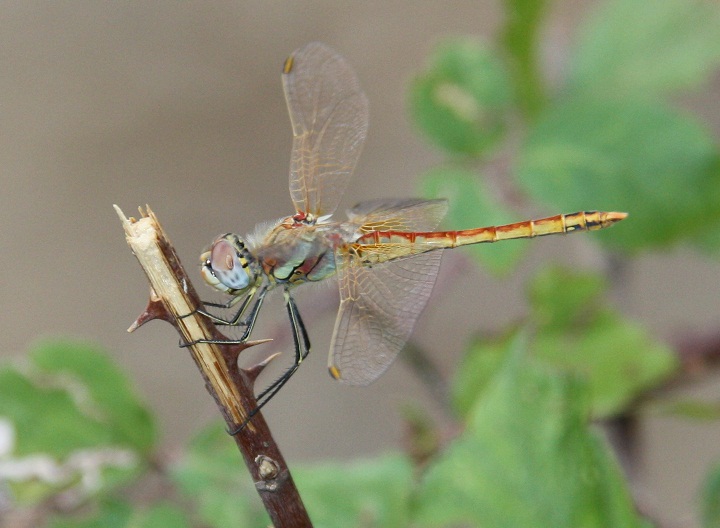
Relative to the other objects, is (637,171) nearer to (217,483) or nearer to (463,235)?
(463,235)

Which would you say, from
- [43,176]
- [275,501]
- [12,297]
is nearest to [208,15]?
[43,176]

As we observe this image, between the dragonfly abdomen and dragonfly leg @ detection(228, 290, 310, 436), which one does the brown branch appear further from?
the dragonfly abdomen

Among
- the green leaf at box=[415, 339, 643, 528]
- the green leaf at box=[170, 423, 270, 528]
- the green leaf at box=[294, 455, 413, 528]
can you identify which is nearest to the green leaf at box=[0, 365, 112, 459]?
the green leaf at box=[170, 423, 270, 528]

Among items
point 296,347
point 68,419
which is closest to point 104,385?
point 68,419

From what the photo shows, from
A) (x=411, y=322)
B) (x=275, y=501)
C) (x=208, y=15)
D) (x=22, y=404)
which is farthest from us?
(x=208, y=15)

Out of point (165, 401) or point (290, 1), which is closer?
point (165, 401)

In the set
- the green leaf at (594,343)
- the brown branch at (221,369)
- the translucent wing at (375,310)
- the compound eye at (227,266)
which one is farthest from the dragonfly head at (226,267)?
the green leaf at (594,343)

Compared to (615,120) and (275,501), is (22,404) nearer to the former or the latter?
(275,501)

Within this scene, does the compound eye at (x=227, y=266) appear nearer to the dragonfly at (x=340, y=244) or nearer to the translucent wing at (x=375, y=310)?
the dragonfly at (x=340, y=244)
